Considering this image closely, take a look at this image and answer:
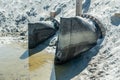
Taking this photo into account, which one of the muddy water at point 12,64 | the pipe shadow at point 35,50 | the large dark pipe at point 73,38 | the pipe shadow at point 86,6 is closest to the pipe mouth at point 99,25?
the large dark pipe at point 73,38

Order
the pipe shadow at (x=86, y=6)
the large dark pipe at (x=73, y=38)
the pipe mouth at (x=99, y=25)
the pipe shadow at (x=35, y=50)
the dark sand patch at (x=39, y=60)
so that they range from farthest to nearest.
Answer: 1. the pipe shadow at (x=86, y=6)
2. the pipe shadow at (x=35, y=50)
3. the pipe mouth at (x=99, y=25)
4. the dark sand patch at (x=39, y=60)
5. the large dark pipe at (x=73, y=38)

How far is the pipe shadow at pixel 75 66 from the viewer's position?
18062mm

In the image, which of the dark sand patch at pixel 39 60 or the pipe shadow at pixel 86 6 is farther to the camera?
the pipe shadow at pixel 86 6

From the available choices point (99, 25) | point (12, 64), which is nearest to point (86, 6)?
point (99, 25)

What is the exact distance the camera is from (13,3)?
33562mm

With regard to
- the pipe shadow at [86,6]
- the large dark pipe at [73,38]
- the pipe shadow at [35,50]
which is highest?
the pipe shadow at [86,6]

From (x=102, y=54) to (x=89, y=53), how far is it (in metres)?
1.13

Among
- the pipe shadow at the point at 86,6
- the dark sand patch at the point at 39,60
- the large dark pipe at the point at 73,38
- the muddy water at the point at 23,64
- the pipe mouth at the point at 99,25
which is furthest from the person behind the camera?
the pipe shadow at the point at 86,6

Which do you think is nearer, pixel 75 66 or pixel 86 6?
pixel 75 66

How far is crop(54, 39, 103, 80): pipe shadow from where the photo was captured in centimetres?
1806

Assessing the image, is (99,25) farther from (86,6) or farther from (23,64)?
(23,64)

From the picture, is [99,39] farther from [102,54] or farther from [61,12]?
[61,12]

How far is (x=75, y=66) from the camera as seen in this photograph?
62.6 feet

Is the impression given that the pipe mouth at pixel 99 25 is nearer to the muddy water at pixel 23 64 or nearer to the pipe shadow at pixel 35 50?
the muddy water at pixel 23 64
